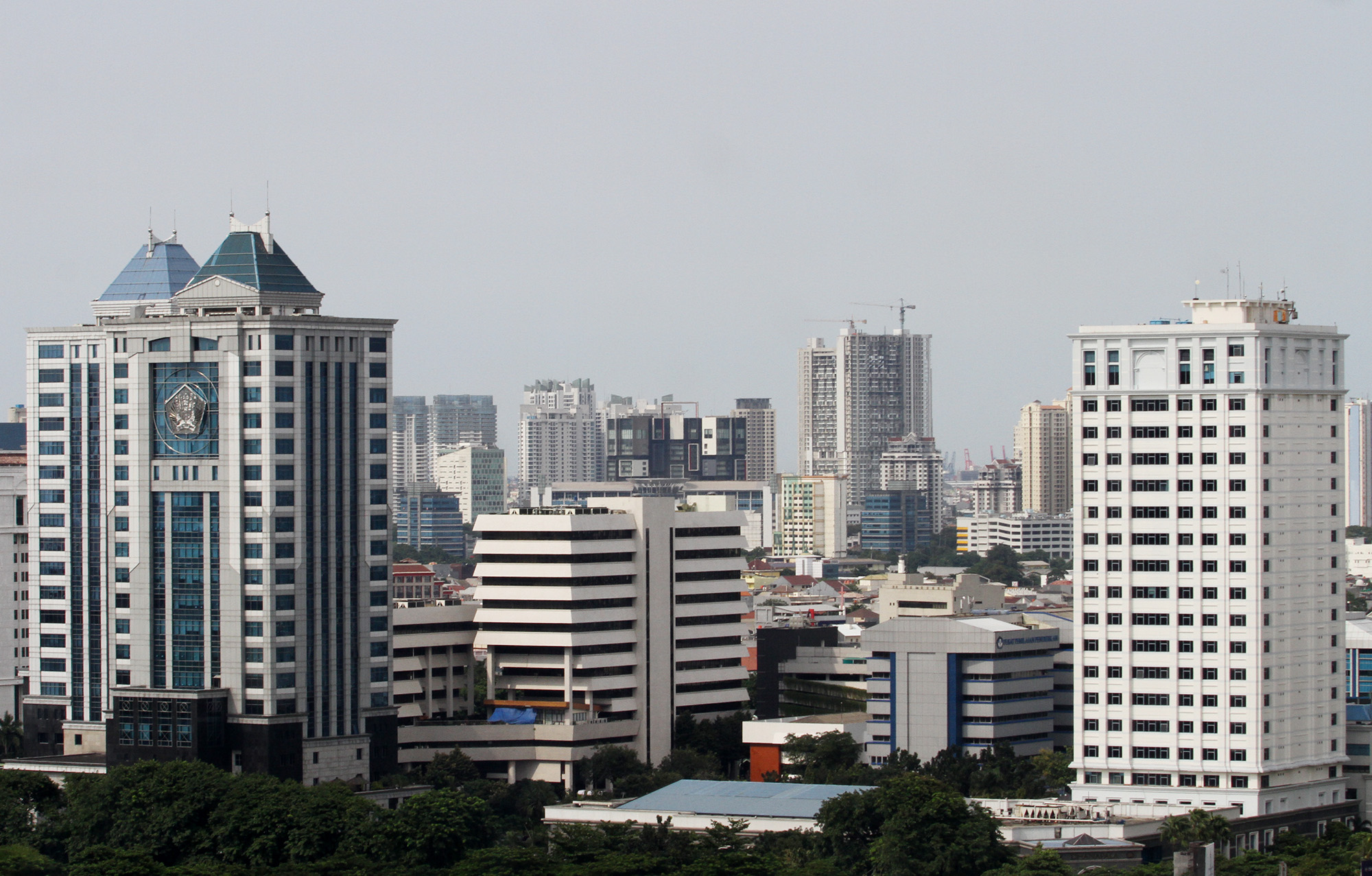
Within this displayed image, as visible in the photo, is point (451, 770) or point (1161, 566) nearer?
point (1161, 566)

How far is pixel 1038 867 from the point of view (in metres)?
95.0

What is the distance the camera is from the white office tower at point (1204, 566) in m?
113

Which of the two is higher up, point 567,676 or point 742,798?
point 567,676

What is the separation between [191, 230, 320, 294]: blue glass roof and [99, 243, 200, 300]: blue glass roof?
1159 centimetres

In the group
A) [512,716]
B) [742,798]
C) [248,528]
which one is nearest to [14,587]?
[248,528]

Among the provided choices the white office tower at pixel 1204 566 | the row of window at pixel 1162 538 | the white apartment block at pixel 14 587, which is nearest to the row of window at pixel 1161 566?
the white office tower at pixel 1204 566

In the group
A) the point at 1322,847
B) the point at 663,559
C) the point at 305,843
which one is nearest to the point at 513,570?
the point at 663,559

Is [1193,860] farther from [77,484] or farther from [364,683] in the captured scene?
[77,484]

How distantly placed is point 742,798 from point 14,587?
55.8 m

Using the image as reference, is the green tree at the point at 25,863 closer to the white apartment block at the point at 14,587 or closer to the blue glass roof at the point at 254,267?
the blue glass roof at the point at 254,267

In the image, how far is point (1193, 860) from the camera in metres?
95.6

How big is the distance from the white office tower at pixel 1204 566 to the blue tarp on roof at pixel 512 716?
32569 mm

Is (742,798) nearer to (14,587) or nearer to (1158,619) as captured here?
(1158,619)

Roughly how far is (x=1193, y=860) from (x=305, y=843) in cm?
3545
